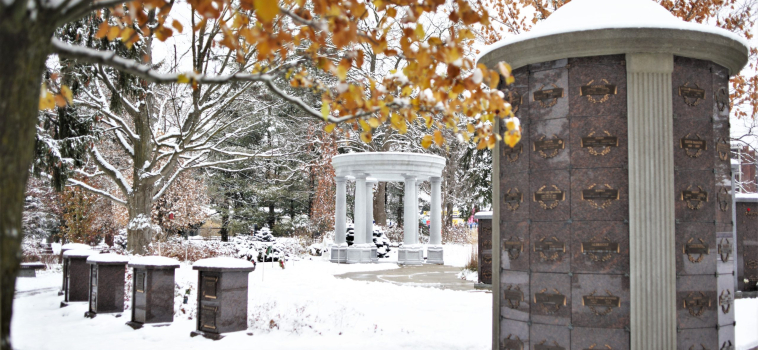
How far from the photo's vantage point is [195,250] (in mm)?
21219

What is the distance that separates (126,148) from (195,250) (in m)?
5.80

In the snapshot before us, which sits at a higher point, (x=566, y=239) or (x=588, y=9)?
(x=588, y=9)

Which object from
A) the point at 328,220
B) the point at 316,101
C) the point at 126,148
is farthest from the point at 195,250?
the point at 316,101

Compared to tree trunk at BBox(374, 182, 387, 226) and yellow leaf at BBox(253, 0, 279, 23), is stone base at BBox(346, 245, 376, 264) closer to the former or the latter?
tree trunk at BBox(374, 182, 387, 226)

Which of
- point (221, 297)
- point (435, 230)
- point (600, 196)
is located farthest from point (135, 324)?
point (435, 230)

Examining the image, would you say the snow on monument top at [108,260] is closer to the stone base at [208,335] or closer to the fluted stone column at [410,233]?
the stone base at [208,335]

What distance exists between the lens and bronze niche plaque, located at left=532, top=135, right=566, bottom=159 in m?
6.44

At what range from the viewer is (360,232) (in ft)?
75.6

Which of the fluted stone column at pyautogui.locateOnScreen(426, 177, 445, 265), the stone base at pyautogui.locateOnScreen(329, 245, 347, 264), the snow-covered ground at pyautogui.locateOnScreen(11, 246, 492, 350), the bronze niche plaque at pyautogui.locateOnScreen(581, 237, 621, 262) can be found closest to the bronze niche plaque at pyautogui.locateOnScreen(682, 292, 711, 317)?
the bronze niche plaque at pyautogui.locateOnScreen(581, 237, 621, 262)

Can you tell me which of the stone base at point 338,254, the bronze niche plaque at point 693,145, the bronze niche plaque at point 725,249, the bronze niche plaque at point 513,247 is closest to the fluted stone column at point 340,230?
the stone base at point 338,254

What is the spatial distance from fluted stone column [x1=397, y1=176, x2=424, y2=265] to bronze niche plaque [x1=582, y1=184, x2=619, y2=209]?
53.6 feet

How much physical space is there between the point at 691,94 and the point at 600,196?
1.45m

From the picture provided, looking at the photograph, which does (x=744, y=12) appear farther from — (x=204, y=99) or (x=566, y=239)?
(x=204, y=99)

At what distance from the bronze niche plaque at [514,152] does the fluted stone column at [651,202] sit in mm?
1141
